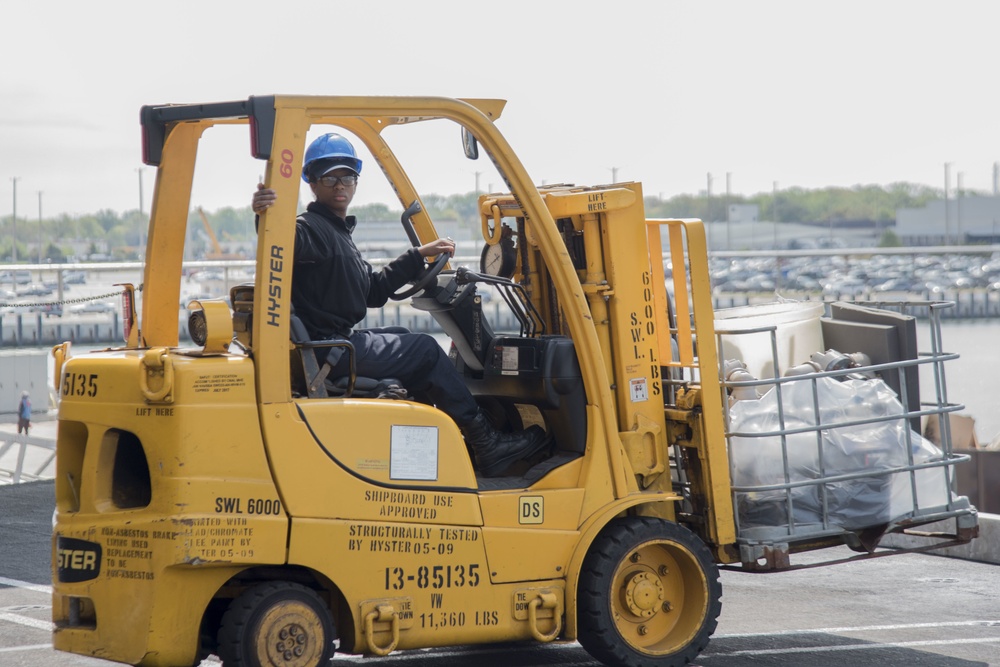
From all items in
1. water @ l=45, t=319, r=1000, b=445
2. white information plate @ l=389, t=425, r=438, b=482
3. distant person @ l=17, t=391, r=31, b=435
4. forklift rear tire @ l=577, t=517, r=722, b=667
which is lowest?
water @ l=45, t=319, r=1000, b=445

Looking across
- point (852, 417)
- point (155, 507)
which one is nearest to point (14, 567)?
point (155, 507)

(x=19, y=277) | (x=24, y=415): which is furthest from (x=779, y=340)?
(x=19, y=277)

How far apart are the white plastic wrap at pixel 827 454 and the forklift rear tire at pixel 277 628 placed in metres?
2.30

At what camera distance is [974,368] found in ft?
227

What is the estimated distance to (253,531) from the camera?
5160 mm

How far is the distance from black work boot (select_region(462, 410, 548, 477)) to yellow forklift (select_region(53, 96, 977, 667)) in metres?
0.07

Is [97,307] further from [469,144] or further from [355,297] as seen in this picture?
[355,297]

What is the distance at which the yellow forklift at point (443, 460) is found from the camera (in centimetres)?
516

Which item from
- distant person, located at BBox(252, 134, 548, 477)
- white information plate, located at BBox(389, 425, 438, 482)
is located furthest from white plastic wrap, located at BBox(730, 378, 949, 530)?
white information plate, located at BBox(389, 425, 438, 482)

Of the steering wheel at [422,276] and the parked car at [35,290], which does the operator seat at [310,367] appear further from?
the parked car at [35,290]

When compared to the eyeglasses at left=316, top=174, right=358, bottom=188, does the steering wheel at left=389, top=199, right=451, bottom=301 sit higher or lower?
lower

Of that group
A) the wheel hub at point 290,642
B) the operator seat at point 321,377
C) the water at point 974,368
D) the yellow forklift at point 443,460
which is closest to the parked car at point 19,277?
the water at point 974,368

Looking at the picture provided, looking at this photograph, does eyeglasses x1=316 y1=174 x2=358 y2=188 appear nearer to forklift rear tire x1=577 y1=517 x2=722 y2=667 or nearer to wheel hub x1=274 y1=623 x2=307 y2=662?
wheel hub x1=274 y1=623 x2=307 y2=662

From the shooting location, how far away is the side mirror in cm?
607
